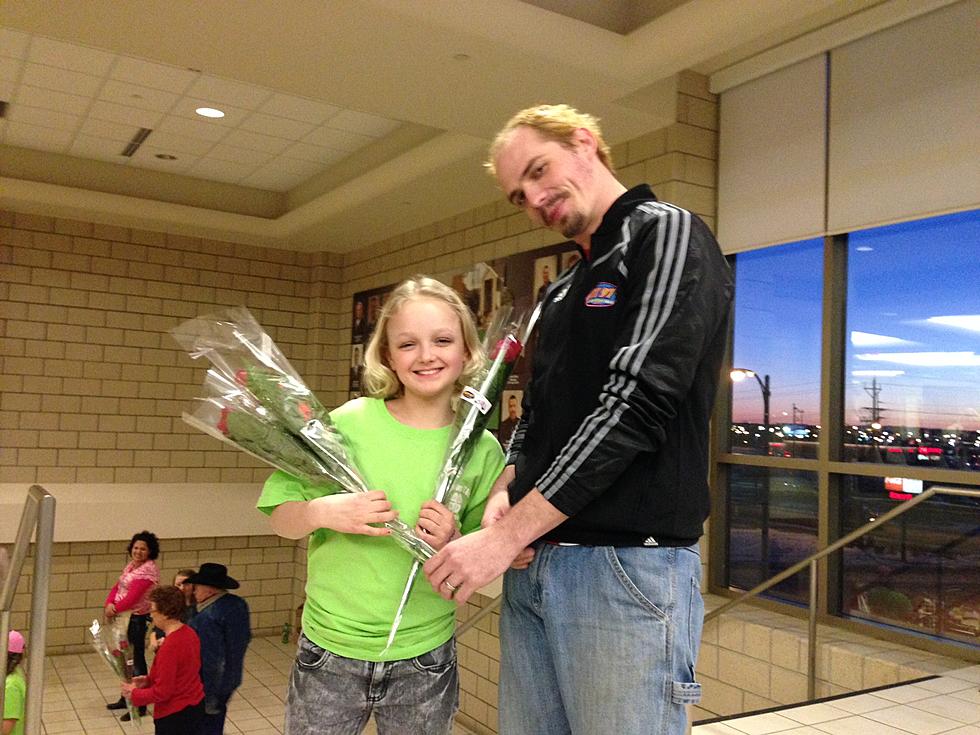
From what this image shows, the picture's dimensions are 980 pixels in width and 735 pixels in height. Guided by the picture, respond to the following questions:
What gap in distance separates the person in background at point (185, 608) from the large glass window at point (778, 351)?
2990 millimetres

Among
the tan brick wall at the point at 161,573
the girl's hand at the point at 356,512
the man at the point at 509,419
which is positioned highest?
the man at the point at 509,419

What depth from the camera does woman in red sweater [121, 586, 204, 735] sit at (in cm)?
390

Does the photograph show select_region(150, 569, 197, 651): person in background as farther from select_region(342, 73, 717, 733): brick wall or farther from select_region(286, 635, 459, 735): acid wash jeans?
select_region(286, 635, 459, 735): acid wash jeans

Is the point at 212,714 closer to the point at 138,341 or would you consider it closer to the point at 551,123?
the point at 551,123

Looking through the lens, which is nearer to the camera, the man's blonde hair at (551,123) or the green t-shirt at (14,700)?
the man's blonde hair at (551,123)

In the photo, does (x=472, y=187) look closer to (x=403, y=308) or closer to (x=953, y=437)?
(x=953, y=437)

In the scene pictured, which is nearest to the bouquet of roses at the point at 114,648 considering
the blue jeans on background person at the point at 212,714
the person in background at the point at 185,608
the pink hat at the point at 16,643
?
the person in background at the point at 185,608

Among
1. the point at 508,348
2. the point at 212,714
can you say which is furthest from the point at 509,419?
the point at 508,348

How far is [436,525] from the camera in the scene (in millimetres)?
1504

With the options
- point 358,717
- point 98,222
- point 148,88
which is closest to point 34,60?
point 148,88

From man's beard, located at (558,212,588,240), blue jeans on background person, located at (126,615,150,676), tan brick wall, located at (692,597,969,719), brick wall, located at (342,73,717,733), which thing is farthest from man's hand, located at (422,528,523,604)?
blue jeans on background person, located at (126,615,150,676)

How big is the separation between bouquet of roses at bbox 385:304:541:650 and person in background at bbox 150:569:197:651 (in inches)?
119

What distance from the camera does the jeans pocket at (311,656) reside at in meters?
1.58

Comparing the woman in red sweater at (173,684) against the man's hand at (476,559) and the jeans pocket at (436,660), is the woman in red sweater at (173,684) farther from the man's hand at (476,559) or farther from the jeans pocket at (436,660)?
the man's hand at (476,559)
